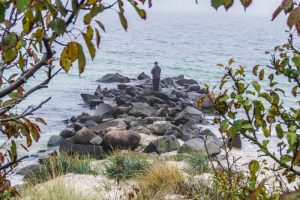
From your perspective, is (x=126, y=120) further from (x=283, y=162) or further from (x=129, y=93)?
(x=283, y=162)

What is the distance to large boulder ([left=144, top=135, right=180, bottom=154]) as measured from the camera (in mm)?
14211

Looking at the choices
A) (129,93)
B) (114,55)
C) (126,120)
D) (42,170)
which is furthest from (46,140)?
(114,55)

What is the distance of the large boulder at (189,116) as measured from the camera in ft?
68.2

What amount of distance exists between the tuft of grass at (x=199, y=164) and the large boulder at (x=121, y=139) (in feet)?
14.9

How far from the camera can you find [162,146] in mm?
14320

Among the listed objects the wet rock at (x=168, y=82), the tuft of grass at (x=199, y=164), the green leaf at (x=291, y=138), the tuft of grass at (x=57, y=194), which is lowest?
the wet rock at (x=168, y=82)

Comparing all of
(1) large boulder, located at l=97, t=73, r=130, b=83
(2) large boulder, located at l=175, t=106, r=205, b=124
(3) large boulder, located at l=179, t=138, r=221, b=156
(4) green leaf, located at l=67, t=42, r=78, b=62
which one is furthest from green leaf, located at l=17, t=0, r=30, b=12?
(1) large boulder, located at l=97, t=73, r=130, b=83

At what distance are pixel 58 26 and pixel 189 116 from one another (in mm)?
20063

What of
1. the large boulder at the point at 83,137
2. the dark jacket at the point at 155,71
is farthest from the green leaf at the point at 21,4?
the dark jacket at the point at 155,71

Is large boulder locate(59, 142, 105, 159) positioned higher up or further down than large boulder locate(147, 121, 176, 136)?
higher up

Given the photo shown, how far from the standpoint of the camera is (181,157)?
1155 centimetres

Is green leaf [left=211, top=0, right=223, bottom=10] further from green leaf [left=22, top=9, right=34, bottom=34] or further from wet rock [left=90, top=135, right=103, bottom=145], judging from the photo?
wet rock [left=90, top=135, right=103, bottom=145]

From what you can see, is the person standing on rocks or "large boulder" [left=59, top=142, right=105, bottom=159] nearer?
"large boulder" [left=59, top=142, right=105, bottom=159]

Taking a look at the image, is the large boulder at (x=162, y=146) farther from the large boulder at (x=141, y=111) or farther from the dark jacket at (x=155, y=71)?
the dark jacket at (x=155, y=71)
